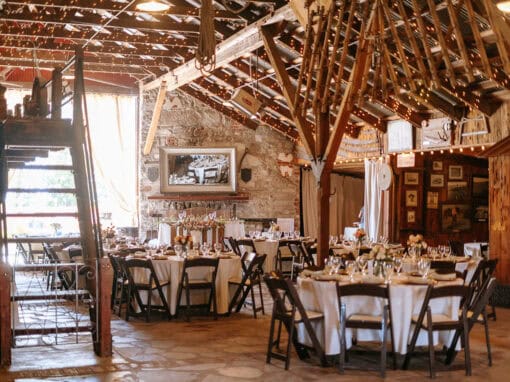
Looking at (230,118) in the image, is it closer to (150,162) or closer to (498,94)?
(150,162)

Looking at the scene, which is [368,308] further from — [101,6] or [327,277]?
[101,6]

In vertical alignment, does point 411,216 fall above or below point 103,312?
above

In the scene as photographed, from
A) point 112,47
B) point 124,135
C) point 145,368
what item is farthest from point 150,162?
point 145,368

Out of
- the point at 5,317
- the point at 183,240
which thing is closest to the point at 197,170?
the point at 183,240

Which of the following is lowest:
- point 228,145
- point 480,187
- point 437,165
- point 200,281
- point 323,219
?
point 200,281

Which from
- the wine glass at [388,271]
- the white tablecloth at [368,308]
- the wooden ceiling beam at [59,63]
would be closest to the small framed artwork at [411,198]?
the wooden ceiling beam at [59,63]

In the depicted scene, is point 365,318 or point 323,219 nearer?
point 365,318

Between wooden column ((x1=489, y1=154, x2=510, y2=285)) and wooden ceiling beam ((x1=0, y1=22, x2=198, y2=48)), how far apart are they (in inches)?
238

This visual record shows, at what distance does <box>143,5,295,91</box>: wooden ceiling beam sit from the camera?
11289 mm

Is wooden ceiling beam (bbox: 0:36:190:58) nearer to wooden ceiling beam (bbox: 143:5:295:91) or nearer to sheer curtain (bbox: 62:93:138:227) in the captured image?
wooden ceiling beam (bbox: 143:5:295:91)

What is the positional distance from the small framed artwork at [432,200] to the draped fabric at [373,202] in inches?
41.8

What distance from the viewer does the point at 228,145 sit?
17469 millimetres

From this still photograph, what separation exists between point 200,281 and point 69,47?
6.57 m

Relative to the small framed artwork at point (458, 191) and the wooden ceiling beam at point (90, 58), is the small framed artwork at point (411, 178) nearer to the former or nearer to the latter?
the small framed artwork at point (458, 191)
